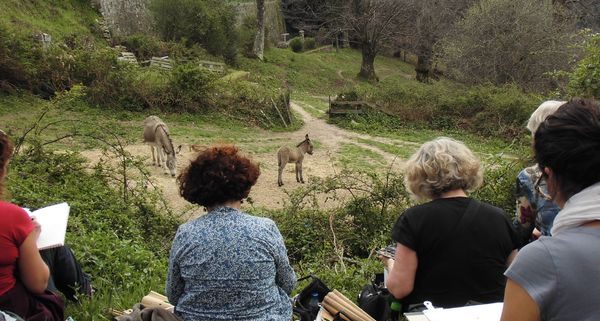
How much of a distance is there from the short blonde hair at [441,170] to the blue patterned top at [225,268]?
92cm

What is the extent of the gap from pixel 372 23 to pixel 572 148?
106ft

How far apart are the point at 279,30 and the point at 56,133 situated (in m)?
31.2

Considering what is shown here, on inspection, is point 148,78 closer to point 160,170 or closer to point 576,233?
point 160,170

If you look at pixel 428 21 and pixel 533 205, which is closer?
pixel 533 205

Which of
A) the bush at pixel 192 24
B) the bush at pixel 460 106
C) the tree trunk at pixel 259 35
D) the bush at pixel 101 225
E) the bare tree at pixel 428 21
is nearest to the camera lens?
the bush at pixel 101 225

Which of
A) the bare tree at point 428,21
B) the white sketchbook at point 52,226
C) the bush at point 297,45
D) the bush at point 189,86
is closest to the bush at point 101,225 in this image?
the white sketchbook at point 52,226

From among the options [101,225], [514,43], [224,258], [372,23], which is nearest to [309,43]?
[372,23]

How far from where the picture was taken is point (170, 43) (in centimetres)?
2772

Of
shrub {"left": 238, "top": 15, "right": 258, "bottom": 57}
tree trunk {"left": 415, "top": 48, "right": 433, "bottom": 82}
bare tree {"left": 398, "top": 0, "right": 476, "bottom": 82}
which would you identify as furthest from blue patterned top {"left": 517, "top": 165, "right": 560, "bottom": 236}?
tree trunk {"left": 415, "top": 48, "right": 433, "bottom": 82}

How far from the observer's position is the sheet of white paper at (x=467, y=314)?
95.4 inches

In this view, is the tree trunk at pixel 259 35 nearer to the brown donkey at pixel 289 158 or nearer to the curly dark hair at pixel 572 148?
the brown donkey at pixel 289 158

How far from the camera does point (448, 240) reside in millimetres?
2838

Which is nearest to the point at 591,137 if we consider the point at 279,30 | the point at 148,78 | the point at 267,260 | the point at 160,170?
the point at 267,260

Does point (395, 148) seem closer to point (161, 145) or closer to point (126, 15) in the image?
point (161, 145)
